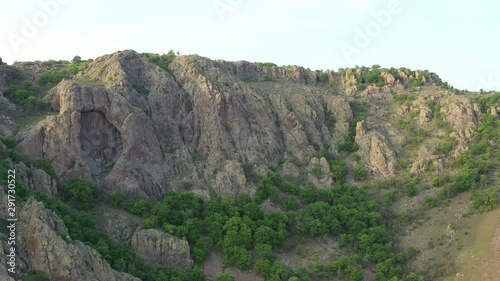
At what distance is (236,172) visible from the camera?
81.2m

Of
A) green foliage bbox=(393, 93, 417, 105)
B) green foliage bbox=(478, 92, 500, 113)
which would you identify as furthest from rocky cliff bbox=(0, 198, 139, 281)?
green foliage bbox=(478, 92, 500, 113)

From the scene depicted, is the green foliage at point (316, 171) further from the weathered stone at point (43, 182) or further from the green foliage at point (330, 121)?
the weathered stone at point (43, 182)

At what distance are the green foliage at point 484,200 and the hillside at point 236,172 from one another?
9.3 inches

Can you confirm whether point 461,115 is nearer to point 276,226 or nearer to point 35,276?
point 276,226

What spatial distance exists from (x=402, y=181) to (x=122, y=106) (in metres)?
36.9

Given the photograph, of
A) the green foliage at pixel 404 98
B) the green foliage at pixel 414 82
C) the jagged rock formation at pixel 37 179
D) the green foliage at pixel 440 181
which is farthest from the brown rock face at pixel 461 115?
the jagged rock formation at pixel 37 179

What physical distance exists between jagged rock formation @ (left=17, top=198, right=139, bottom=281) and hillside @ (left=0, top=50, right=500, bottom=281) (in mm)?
188

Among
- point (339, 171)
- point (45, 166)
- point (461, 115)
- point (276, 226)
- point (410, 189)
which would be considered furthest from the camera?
point (461, 115)

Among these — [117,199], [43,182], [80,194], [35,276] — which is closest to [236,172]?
[117,199]

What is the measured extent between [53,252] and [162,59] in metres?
53.2

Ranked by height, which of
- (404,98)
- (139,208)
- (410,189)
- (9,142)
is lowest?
(139,208)

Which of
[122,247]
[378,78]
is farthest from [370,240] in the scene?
[378,78]

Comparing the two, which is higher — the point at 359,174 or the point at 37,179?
the point at 359,174

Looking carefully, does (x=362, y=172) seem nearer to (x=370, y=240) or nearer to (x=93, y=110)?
(x=370, y=240)
